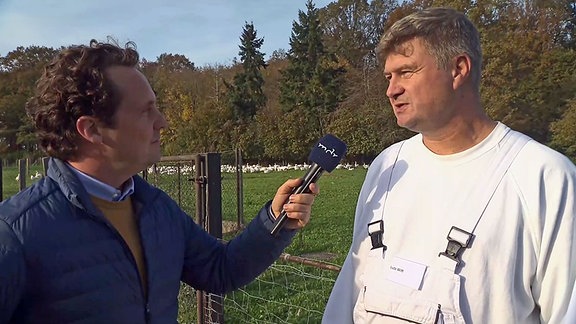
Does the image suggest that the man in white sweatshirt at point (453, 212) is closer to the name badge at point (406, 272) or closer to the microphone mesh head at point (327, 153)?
the name badge at point (406, 272)

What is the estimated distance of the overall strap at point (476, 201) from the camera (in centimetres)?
214

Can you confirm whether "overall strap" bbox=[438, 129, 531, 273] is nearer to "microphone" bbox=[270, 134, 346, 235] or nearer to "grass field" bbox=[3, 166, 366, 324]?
A: "microphone" bbox=[270, 134, 346, 235]

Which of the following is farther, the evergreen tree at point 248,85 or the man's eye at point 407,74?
the evergreen tree at point 248,85

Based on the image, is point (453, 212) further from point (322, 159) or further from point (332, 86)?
point (332, 86)

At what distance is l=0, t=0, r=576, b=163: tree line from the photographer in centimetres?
3972

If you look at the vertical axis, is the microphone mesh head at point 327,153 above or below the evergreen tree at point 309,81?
below

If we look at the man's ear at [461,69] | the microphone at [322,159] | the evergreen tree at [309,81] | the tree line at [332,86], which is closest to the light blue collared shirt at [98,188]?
the microphone at [322,159]

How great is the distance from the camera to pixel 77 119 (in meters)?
2.11

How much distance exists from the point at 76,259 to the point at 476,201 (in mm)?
1394

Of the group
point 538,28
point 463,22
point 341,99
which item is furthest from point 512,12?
point 463,22

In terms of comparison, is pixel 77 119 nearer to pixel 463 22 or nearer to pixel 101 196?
pixel 101 196

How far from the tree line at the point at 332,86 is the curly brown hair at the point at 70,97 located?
2752cm

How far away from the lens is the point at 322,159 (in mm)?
2418

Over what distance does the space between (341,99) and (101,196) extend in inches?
2144
